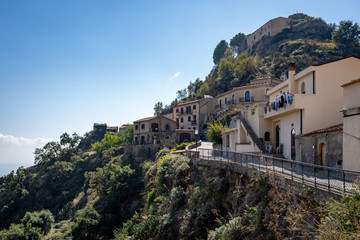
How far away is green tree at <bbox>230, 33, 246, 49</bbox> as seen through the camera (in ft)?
376

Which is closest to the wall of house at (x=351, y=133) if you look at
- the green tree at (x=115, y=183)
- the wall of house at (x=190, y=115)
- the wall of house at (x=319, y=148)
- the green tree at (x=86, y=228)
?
the wall of house at (x=319, y=148)

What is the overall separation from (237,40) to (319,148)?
106 m

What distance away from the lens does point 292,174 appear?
10.9 meters

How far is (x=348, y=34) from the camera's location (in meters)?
66.4

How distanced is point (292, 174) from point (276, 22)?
287 feet

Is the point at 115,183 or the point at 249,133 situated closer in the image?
the point at 249,133

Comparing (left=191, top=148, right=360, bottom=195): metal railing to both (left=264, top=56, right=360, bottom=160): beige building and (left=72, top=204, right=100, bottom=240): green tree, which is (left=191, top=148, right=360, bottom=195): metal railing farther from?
(left=72, top=204, right=100, bottom=240): green tree

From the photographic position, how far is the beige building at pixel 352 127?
12836 mm

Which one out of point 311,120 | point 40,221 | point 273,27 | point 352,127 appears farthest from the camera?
point 273,27

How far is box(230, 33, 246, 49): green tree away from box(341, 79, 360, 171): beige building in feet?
349

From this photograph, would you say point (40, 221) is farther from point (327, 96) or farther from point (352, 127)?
point (352, 127)

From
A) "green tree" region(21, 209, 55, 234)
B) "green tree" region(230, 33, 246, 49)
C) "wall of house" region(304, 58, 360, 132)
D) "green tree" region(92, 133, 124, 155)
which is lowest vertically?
"green tree" region(21, 209, 55, 234)

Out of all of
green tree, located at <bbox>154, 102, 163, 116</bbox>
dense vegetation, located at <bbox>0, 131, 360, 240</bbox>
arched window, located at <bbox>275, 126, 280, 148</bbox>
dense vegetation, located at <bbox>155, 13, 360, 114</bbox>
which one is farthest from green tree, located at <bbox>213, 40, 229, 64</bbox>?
arched window, located at <bbox>275, 126, 280, 148</bbox>

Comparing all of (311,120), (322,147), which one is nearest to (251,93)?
(311,120)
